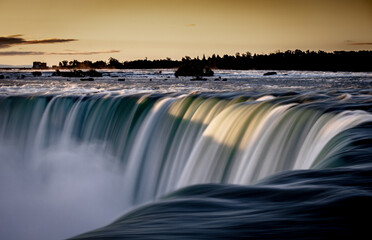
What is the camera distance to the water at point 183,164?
4086 millimetres

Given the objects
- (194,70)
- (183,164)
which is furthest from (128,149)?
(194,70)

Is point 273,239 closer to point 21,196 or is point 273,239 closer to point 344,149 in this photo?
point 344,149

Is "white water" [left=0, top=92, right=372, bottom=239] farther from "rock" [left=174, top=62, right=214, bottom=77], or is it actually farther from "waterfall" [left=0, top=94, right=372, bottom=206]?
"rock" [left=174, top=62, right=214, bottom=77]

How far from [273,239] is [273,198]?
0.95 m

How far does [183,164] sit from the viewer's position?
455 inches

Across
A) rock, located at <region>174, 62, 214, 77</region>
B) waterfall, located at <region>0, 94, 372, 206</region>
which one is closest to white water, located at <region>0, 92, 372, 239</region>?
waterfall, located at <region>0, 94, 372, 206</region>

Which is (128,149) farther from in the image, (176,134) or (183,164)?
(183,164)

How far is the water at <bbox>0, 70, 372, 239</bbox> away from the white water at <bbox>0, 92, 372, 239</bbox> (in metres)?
0.04

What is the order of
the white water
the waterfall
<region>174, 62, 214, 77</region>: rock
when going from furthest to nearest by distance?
1. <region>174, 62, 214, 77</region>: rock
2. the white water
3. the waterfall

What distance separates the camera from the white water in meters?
9.11

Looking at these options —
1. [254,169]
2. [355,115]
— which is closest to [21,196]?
[254,169]

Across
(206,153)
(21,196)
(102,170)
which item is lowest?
(21,196)

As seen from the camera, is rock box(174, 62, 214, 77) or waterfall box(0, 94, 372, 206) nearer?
waterfall box(0, 94, 372, 206)

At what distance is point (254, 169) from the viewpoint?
29.1 feet
